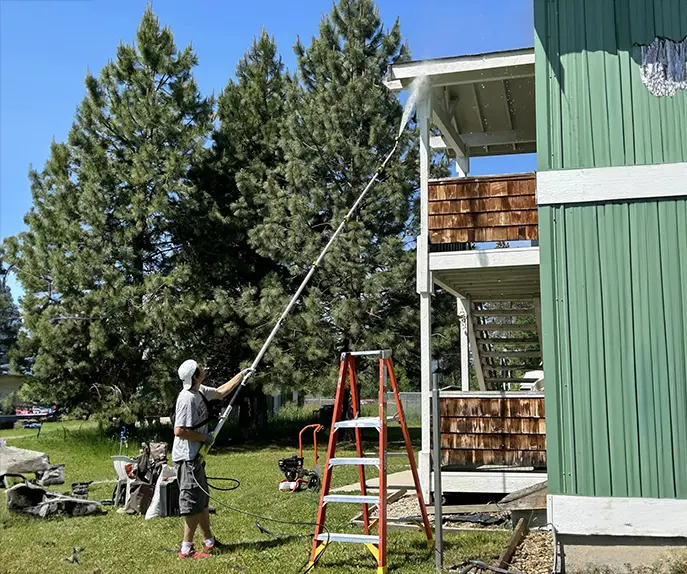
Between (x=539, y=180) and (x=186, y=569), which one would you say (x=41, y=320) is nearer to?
(x=186, y=569)

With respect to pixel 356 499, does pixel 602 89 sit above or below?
above

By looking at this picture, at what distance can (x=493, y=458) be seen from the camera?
902 centimetres

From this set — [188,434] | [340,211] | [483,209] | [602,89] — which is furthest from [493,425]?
[340,211]

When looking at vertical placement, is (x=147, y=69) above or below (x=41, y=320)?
above

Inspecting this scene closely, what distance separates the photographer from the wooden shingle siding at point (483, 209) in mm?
9070

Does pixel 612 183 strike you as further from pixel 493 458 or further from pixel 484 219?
pixel 493 458

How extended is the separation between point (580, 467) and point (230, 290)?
57.0 feet

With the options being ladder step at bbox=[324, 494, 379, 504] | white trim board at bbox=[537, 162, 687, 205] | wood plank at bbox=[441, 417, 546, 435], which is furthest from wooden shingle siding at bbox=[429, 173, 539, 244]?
ladder step at bbox=[324, 494, 379, 504]

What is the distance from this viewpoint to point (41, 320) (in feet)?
65.5

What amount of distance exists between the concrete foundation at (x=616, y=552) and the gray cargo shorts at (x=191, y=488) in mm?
3130

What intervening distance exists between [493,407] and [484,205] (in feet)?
8.32

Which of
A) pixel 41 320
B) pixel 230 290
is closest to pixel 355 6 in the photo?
pixel 230 290

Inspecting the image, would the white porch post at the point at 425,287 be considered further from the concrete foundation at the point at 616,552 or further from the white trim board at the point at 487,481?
the concrete foundation at the point at 616,552

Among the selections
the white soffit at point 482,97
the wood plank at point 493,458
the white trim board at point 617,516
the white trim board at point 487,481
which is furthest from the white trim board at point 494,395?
the white soffit at point 482,97
